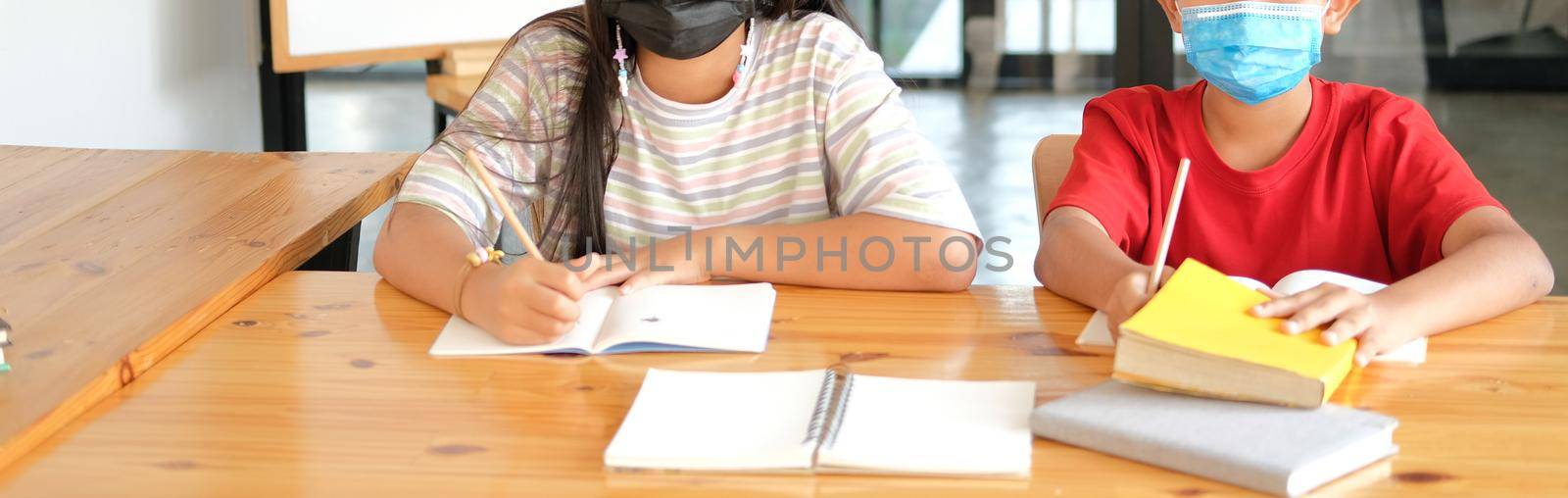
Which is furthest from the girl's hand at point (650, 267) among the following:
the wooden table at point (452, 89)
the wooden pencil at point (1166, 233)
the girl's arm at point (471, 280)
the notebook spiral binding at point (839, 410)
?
the wooden table at point (452, 89)

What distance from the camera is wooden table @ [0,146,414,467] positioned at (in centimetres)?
109

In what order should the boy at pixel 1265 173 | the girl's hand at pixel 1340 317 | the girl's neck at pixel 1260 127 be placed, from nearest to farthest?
the girl's hand at pixel 1340 317 < the boy at pixel 1265 173 < the girl's neck at pixel 1260 127

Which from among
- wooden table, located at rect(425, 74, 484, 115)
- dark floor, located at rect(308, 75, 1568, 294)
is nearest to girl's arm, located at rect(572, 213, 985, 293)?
wooden table, located at rect(425, 74, 484, 115)

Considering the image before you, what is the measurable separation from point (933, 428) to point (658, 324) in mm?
327

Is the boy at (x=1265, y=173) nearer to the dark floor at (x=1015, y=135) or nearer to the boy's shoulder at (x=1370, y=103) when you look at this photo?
the boy's shoulder at (x=1370, y=103)

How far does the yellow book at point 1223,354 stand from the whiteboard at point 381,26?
2.75 meters

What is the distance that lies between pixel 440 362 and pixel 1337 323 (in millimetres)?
702

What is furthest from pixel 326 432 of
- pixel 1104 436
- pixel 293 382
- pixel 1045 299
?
pixel 1045 299

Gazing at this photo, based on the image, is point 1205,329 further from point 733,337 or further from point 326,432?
point 326,432

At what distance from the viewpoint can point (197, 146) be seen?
3.67 metres

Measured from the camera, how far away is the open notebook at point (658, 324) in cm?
116

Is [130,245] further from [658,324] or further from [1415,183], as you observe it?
[1415,183]

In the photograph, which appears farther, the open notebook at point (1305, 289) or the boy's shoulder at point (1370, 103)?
the boy's shoulder at point (1370, 103)

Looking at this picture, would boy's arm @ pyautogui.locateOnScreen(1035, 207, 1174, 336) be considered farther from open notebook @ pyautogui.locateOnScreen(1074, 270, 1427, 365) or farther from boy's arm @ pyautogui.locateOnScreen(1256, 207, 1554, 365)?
boy's arm @ pyautogui.locateOnScreen(1256, 207, 1554, 365)
